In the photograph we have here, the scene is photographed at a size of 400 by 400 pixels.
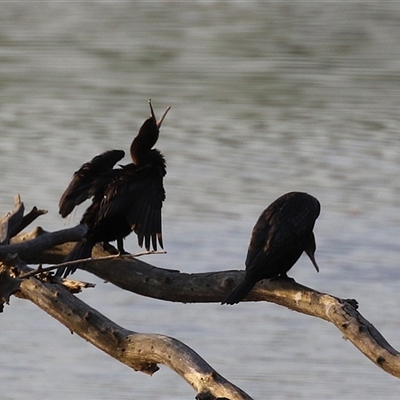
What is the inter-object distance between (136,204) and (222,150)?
12.7ft

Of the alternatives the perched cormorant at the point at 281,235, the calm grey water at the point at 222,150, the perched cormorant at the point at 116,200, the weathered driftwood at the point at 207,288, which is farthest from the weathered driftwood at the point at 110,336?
the calm grey water at the point at 222,150

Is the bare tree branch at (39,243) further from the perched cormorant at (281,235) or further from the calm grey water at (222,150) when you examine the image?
the calm grey water at (222,150)

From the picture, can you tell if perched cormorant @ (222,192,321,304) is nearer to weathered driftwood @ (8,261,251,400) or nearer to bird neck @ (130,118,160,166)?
weathered driftwood @ (8,261,251,400)

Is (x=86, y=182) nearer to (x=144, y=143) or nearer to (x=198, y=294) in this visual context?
(x=144, y=143)

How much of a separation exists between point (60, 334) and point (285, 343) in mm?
1086

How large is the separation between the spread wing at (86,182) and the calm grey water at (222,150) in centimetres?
99

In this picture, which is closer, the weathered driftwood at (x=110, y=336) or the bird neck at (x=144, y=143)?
the weathered driftwood at (x=110, y=336)

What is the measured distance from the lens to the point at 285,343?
20.6ft

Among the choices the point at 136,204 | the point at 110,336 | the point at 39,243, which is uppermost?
the point at 39,243

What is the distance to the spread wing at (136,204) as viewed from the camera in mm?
5230

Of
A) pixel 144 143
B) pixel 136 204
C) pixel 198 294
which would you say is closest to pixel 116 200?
pixel 136 204

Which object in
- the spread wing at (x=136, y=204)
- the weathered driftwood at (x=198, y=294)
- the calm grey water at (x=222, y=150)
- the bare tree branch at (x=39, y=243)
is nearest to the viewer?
the bare tree branch at (x=39, y=243)

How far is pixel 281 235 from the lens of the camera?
483cm

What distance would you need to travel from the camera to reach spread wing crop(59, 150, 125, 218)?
5.27m
